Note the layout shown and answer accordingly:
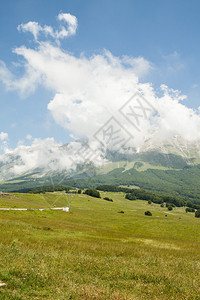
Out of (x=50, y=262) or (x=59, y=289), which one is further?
(x=50, y=262)

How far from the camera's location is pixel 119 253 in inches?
675

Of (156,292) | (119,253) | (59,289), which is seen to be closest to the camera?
(59,289)

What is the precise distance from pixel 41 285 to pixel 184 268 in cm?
957

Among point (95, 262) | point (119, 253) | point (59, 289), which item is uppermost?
point (59, 289)

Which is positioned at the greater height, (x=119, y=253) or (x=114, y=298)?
(x=114, y=298)

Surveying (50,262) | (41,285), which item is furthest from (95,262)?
(41,285)

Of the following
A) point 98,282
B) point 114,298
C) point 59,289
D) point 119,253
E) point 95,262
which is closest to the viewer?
point 114,298

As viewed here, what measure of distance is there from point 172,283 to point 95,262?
480 centimetres

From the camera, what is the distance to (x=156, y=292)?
8.65m

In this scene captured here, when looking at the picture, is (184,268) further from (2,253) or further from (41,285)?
(2,253)

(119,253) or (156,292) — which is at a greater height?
(156,292)

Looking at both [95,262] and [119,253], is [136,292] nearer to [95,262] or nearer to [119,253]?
[95,262]

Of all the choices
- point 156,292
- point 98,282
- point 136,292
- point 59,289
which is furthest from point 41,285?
point 156,292

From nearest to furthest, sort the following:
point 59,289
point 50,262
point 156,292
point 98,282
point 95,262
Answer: point 59,289 → point 156,292 → point 98,282 → point 50,262 → point 95,262
